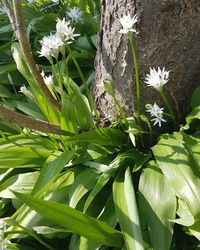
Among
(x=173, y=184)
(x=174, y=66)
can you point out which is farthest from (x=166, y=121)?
(x=173, y=184)

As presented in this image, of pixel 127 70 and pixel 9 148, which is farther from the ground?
pixel 127 70

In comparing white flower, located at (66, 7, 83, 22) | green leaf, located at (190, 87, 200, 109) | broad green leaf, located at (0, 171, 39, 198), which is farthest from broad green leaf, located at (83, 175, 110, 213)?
white flower, located at (66, 7, 83, 22)

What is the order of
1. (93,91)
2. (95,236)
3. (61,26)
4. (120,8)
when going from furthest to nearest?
(93,91), (120,8), (61,26), (95,236)

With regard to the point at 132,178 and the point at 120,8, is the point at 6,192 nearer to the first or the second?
the point at 132,178

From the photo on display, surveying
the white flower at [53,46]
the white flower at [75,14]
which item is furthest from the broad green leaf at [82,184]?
the white flower at [75,14]

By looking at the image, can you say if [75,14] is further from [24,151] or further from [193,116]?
[193,116]

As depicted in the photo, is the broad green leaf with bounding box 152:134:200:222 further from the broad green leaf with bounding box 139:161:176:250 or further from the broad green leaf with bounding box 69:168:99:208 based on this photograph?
the broad green leaf with bounding box 69:168:99:208

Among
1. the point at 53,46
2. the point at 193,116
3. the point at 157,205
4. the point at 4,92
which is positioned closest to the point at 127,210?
the point at 157,205

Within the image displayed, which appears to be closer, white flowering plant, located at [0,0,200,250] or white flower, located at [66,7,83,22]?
white flowering plant, located at [0,0,200,250]
